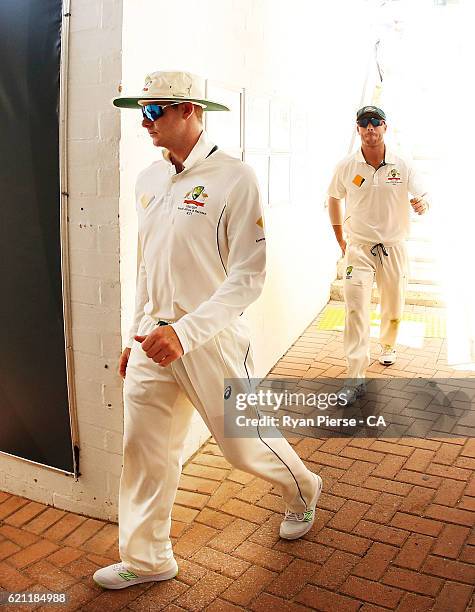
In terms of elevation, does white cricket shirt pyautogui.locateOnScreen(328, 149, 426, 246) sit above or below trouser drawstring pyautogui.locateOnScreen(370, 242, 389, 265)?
above

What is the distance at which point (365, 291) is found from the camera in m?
5.17

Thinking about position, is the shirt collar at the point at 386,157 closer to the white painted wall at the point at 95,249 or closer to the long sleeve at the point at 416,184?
the long sleeve at the point at 416,184

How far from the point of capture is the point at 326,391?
5.35 m

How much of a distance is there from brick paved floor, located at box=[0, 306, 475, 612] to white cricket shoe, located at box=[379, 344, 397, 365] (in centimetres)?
160

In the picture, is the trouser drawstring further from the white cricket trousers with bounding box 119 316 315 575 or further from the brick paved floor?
the white cricket trousers with bounding box 119 316 315 575

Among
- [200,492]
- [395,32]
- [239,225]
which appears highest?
[395,32]

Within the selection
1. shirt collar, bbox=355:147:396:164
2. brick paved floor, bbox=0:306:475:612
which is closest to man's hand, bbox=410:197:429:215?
shirt collar, bbox=355:147:396:164

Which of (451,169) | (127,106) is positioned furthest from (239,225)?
(451,169)

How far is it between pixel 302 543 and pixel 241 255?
1.42 metres

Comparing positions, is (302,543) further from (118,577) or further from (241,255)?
(241,255)

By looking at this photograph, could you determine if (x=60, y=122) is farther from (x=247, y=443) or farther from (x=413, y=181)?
(x=413, y=181)

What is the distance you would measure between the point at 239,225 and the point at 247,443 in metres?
0.88

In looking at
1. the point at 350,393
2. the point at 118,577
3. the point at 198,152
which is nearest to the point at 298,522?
the point at 118,577

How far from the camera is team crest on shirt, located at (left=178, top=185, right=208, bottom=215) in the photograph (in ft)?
9.11
